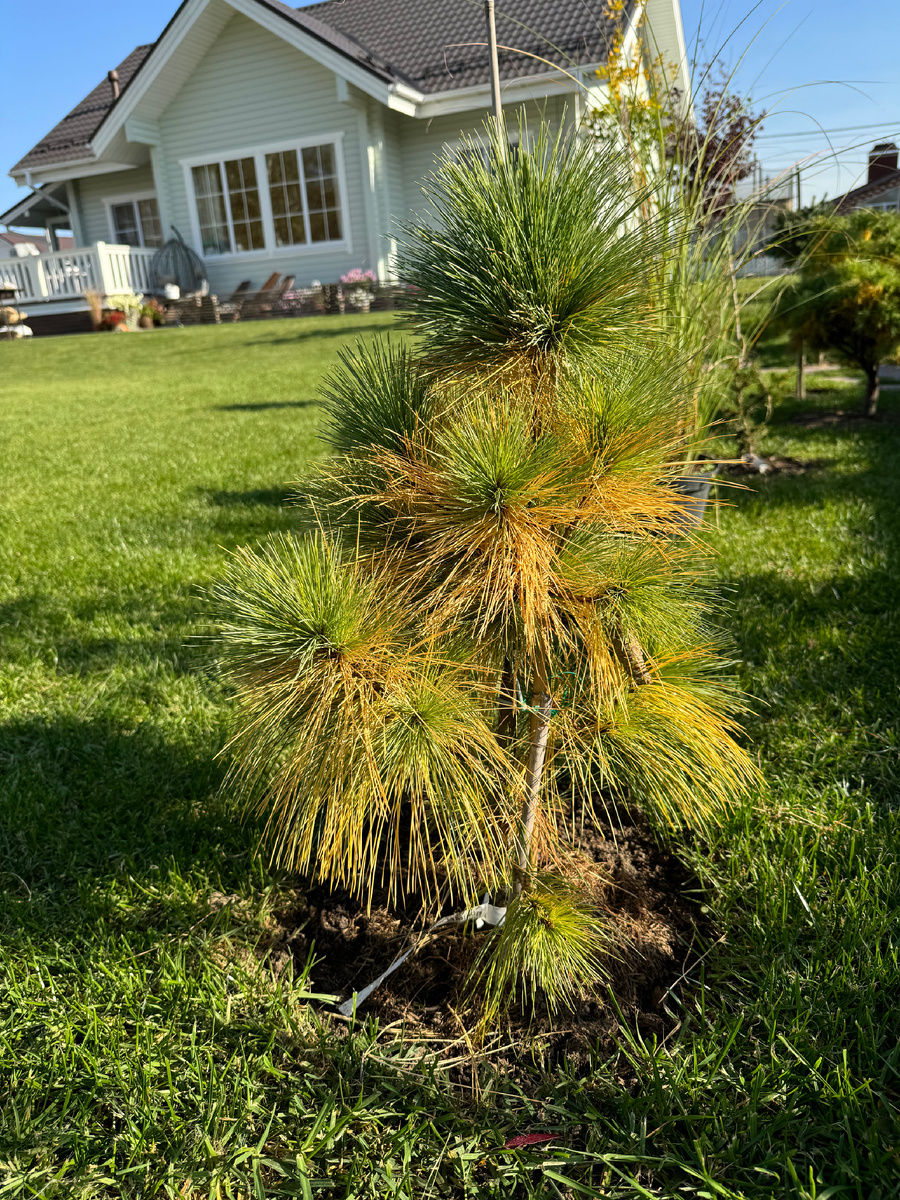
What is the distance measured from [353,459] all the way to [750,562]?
2.71 metres

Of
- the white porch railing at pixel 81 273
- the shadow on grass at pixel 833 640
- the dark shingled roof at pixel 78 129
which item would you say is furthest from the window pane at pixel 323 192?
the shadow on grass at pixel 833 640

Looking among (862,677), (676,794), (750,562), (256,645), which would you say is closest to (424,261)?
(256,645)

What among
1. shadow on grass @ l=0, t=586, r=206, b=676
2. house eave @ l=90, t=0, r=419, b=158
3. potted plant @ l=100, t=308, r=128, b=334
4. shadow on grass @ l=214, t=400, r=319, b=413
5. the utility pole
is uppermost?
house eave @ l=90, t=0, r=419, b=158

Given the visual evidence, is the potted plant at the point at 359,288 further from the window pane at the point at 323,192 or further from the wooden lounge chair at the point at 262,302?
the window pane at the point at 323,192

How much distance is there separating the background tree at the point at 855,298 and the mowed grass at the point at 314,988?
3.26 meters

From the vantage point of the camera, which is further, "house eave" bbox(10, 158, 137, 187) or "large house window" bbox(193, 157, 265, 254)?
"house eave" bbox(10, 158, 137, 187)

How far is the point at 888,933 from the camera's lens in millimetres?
1565

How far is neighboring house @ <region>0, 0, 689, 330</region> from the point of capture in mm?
14578

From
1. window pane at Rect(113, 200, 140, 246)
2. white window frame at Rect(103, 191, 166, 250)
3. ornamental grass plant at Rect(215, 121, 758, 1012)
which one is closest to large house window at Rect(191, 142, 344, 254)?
white window frame at Rect(103, 191, 166, 250)

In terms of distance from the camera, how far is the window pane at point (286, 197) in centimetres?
1661

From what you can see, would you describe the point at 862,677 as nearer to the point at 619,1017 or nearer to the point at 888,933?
the point at 888,933

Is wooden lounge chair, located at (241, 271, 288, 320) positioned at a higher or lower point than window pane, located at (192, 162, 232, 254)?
lower

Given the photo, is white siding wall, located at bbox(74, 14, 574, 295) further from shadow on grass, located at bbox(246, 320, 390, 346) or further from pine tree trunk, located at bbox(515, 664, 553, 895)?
pine tree trunk, located at bbox(515, 664, 553, 895)

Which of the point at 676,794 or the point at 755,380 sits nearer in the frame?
the point at 676,794
